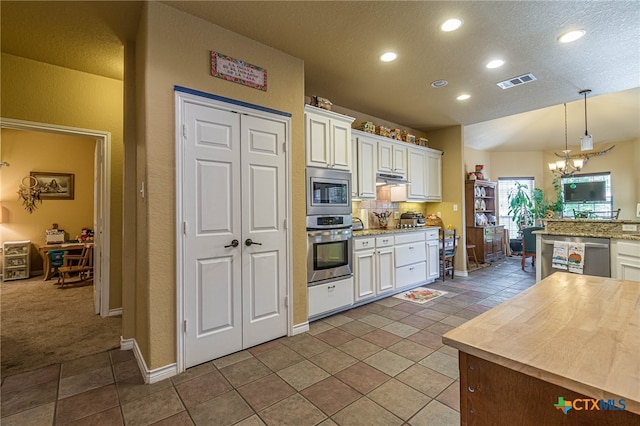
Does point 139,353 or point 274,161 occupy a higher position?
point 274,161

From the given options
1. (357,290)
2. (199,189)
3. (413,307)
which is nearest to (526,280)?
(413,307)

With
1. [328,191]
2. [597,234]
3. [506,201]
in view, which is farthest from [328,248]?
[506,201]

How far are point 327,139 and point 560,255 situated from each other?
305cm

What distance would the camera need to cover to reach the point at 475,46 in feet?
9.14

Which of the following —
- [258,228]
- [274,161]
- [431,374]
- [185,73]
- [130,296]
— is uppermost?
[185,73]

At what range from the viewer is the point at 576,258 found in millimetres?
3225

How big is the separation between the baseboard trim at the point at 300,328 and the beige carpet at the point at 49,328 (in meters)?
1.68

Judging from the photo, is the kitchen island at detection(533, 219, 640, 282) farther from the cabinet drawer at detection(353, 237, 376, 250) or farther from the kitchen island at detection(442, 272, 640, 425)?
the kitchen island at detection(442, 272, 640, 425)

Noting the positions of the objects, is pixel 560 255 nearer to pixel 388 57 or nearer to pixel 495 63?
pixel 495 63

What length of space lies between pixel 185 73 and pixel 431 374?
3.03 meters

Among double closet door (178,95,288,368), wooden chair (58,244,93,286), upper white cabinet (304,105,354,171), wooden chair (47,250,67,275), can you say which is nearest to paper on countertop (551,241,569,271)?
upper white cabinet (304,105,354,171)

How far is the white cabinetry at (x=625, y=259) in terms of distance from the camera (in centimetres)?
278

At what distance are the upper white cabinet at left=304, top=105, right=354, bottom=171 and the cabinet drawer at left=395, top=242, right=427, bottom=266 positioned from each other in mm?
1533

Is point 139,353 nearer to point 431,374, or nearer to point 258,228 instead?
point 258,228
